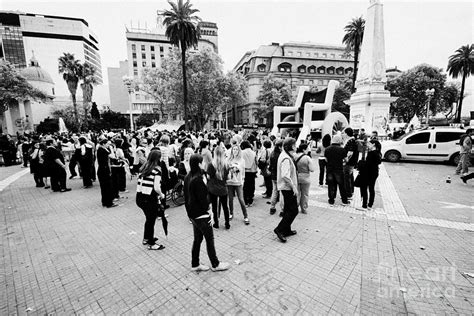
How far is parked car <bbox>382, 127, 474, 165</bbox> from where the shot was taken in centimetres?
1187

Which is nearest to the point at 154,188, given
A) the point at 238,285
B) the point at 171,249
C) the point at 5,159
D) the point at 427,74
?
the point at 171,249

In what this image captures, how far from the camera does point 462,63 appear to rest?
39031 mm

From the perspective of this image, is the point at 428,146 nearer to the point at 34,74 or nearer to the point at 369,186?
the point at 369,186

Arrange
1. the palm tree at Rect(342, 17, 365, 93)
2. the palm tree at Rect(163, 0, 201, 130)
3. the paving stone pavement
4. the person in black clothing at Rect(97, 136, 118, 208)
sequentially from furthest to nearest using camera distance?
the palm tree at Rect(342, 17, 365, 93) < the palm tree at Rect(163, 0, 201, 130) < the person in black clothing at Rect(97, 136, 118, 208) < the paving stone pavement

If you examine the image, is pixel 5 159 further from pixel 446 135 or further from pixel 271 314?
pixel 446 135

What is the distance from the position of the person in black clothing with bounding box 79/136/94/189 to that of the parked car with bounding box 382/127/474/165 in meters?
15.0

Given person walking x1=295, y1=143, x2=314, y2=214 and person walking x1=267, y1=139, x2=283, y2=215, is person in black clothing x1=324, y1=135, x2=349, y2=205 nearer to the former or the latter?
person walking x1=295, y1=143, x2=314, y2=214

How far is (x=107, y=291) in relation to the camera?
337 cm

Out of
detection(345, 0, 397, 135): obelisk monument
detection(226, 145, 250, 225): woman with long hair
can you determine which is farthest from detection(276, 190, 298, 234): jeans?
detection(345, 0, 397, 135): obelisk monument

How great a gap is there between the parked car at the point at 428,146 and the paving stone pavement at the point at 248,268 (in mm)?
8955

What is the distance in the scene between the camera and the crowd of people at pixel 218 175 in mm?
3639

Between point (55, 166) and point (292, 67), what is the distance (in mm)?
65641

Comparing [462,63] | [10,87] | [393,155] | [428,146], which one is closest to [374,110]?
[393,155]

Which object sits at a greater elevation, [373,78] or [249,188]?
[373,78]
